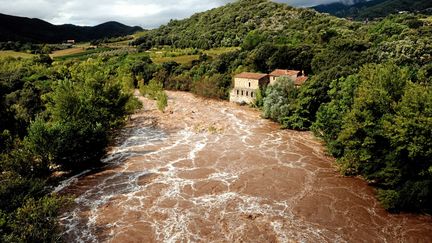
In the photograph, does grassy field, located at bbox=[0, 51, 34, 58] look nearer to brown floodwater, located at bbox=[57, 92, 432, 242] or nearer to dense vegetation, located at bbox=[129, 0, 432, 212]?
dense vegetation, located at bbox=[129, 0, 432, 212]

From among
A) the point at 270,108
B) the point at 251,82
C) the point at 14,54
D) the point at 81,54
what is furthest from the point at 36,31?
the point at 270,108

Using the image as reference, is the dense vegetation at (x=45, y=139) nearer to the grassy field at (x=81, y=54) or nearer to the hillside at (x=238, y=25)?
the grassy field at (x=81, y=54)

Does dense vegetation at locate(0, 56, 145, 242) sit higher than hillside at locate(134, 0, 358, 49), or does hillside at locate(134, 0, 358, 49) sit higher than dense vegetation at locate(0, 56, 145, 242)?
hillside at locate(134, 0, 358, 49)

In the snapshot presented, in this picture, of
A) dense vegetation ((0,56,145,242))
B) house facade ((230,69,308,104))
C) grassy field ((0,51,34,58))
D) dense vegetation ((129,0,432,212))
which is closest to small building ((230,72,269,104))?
house facade ((230,69,308,104))

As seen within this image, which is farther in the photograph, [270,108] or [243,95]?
[243,95]

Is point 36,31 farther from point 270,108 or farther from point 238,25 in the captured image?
point 238,25

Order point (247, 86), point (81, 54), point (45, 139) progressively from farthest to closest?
point (81, 54)
point (247, 86)
point (45, 139)
